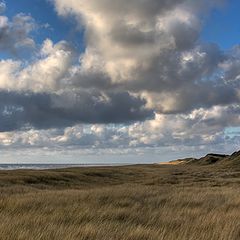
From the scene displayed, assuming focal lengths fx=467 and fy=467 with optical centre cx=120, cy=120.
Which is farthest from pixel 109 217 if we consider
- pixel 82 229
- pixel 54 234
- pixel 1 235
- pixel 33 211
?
pixel 1 235

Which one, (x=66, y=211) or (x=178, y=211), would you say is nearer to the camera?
(x=66, y=211)

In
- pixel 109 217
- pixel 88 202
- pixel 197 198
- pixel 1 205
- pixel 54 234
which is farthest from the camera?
pixel 197 198

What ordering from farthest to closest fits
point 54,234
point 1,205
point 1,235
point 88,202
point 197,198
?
1. point 197,198
2. point 88,202
3. point 1,205
4. point 54,234
5. point 1,235

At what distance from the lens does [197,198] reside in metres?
19.6

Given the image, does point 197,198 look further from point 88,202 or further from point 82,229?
point 82,229

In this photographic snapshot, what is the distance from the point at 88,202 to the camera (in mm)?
16797

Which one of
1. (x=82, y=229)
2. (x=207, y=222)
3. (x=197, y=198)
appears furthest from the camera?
(x=197, y=198)

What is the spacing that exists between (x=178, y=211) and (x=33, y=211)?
484cm

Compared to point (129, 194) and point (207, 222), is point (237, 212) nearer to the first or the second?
point (207, 222)

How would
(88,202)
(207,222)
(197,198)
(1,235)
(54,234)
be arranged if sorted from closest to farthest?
(1,235) → (54,234) → (207,222) → (88,202) → (197,198)

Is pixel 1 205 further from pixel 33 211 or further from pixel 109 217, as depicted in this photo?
pixel 109 217

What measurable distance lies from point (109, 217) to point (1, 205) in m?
3.67

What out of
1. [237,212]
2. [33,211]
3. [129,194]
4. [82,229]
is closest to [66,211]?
[33,211]

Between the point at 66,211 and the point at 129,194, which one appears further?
the point at 129,194
